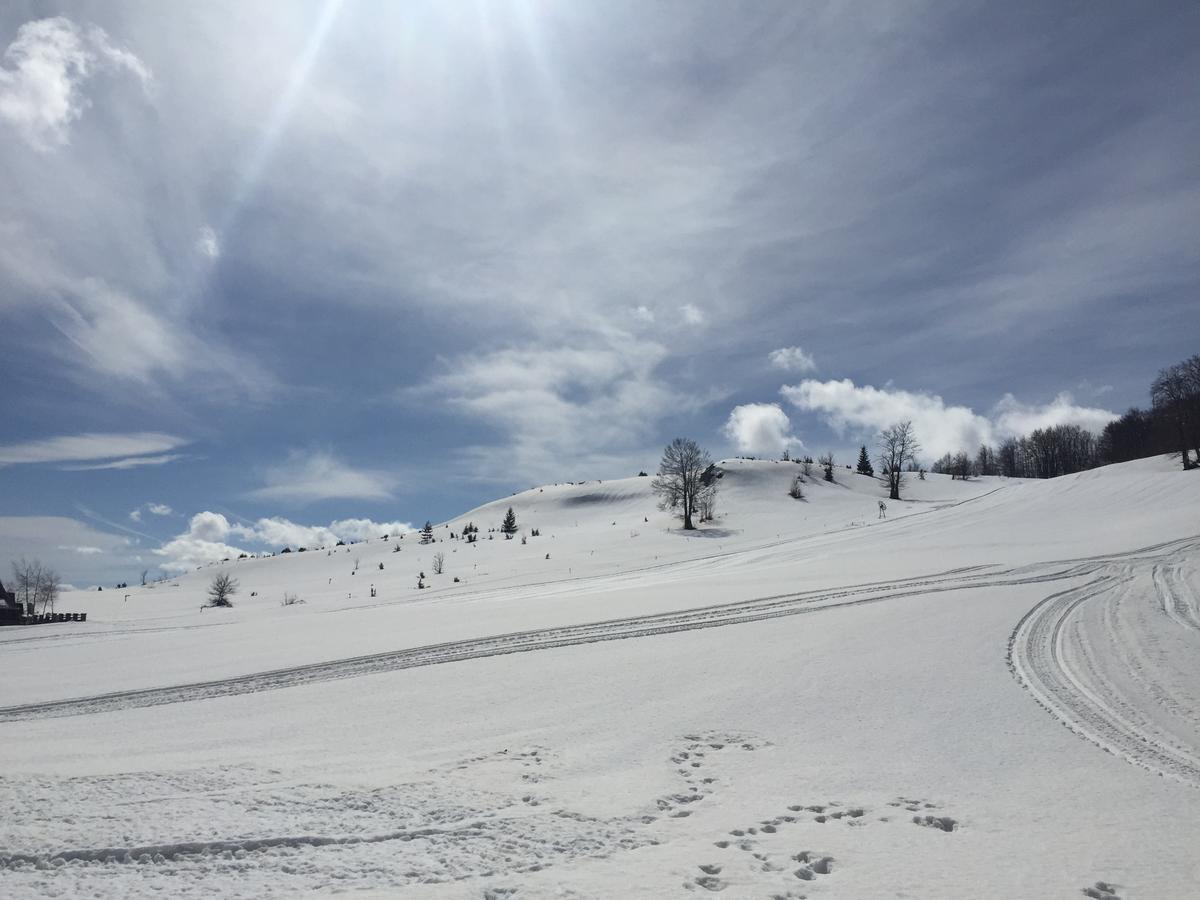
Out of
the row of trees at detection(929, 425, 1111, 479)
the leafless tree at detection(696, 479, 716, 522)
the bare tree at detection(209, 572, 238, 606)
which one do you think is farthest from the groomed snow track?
the row of trees at detection(929, 425, 1111, 479)

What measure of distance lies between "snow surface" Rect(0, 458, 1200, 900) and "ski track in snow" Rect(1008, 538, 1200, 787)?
0.05 meters

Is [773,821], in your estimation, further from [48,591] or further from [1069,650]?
[48,591]

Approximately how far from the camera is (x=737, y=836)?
465 cm

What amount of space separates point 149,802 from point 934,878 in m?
5.71

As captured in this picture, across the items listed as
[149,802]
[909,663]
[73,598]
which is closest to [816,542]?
[909,663]

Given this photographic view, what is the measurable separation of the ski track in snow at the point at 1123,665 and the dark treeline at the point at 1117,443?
143 ft

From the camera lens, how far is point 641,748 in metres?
6.54

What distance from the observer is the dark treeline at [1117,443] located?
1868 inches

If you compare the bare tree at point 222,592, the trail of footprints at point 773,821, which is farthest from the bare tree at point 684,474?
the trail of footprints at point 773,821

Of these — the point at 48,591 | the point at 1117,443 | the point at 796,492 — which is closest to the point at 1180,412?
the point at 796,492

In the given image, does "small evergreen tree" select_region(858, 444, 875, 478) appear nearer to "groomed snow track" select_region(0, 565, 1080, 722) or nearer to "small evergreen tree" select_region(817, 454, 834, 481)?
"small evergreen tree" select_region(817, 454, 834, 481)

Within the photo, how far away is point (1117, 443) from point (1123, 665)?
104 m

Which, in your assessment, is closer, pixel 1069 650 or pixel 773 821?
pixel 773 821

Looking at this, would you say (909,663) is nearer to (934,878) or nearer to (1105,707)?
(1105,707)
